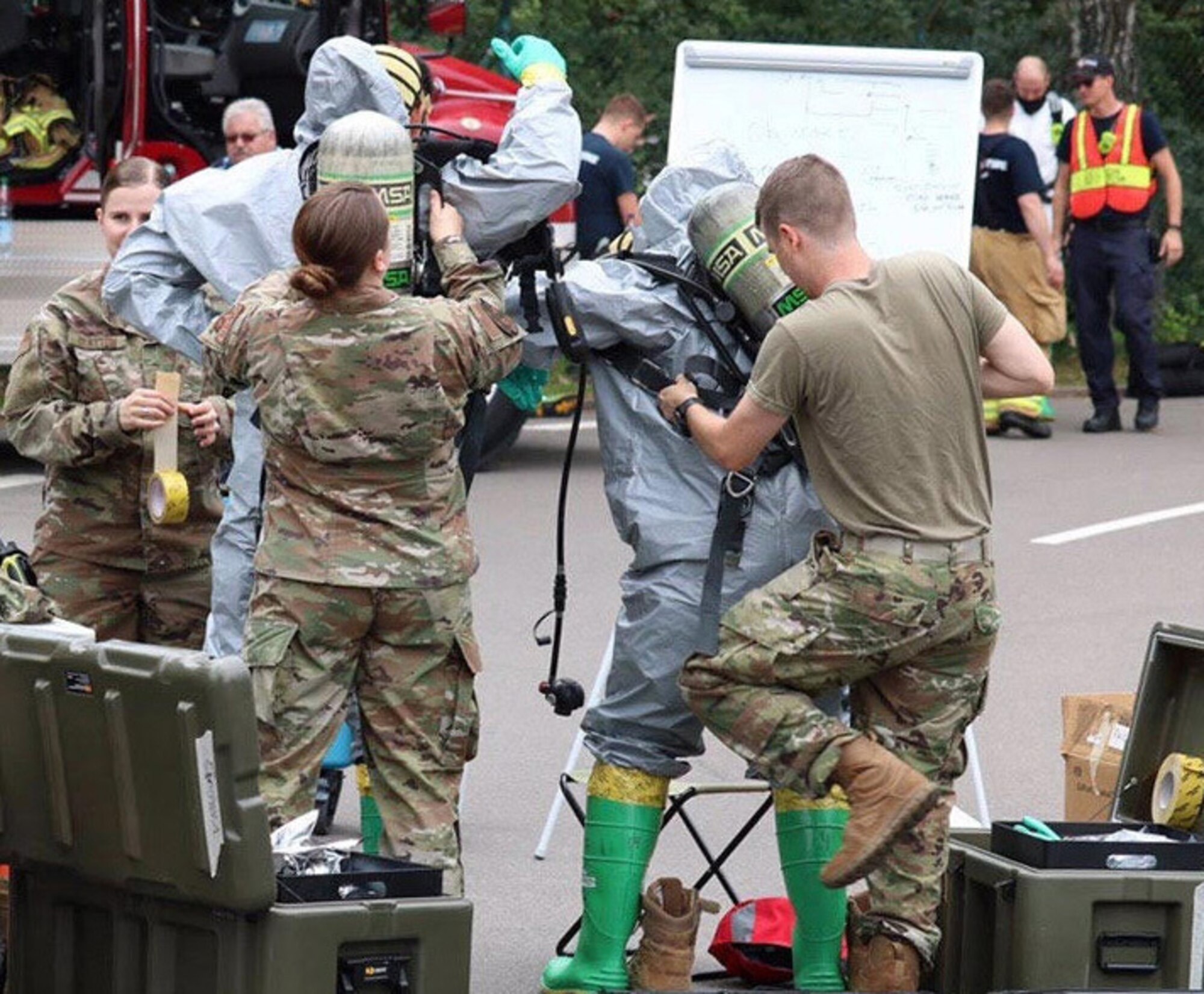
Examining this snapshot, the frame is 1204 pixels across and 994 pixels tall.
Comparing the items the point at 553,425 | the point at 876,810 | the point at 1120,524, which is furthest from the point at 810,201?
the point at 553,425

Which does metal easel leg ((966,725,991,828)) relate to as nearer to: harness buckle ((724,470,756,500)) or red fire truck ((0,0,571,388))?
harness buckle ((724,470,756,500))

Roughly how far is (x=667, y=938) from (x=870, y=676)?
30.1 inches

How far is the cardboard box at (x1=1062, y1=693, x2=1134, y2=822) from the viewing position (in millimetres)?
6809

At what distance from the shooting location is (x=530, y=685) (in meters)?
9.74

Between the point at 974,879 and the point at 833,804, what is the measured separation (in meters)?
0.40

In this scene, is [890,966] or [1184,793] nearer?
[890,966]

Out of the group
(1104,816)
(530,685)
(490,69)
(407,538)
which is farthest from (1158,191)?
(407,538)

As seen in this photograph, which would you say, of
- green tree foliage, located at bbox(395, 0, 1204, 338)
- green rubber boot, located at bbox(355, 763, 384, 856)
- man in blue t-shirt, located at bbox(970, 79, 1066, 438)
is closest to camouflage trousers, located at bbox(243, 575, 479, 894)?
green rubber boot, located at bbox(355, 763, 384, 856)

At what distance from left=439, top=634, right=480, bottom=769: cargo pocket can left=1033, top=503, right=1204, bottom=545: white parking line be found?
276 inches

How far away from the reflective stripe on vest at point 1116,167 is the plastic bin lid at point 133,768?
1115 centimetres

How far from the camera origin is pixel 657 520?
6.12 metres

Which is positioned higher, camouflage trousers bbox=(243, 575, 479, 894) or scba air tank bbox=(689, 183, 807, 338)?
scba air tank bbox=(689, 183, 807, 338)

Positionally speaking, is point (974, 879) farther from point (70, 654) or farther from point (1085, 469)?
point (1085, 469)

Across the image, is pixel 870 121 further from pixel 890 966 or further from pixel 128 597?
pixel 890 966
